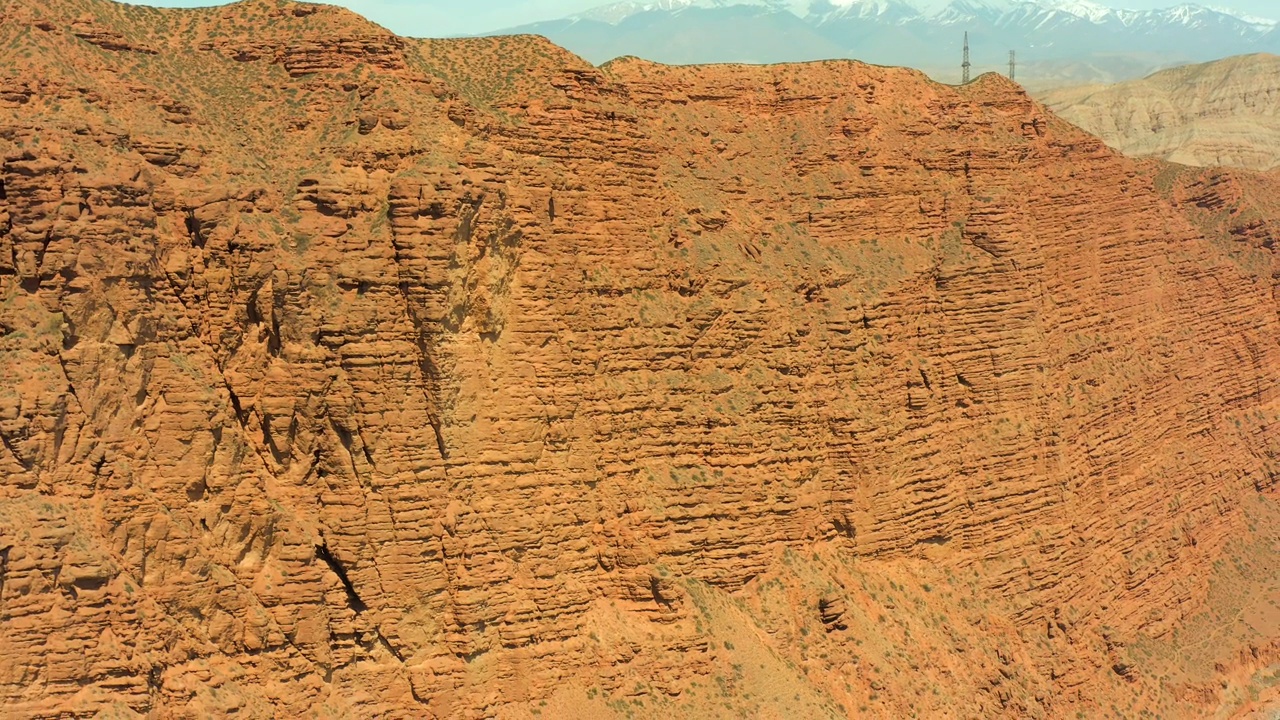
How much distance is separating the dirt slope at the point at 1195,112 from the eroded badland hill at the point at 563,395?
209 ft

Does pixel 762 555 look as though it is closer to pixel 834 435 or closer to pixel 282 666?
pixel 834 435

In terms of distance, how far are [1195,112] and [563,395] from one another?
301 feet

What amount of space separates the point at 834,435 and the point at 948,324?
5.26 meters

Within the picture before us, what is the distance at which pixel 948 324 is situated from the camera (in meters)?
38.5

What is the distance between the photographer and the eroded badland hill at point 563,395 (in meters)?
25.7

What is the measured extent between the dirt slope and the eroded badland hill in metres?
63.7

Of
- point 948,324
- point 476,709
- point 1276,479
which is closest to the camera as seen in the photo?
point 476,709

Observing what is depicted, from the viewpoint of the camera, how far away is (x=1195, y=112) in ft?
356

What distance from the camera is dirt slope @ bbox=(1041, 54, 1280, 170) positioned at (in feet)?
334

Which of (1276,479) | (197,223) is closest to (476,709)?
(197,223)

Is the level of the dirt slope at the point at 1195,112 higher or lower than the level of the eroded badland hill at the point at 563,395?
higher

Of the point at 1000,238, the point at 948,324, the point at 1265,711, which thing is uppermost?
the point at 1000,238

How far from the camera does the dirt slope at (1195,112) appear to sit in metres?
102

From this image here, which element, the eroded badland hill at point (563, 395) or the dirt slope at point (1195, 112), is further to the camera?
the dirt slope at point (1195, 112)
